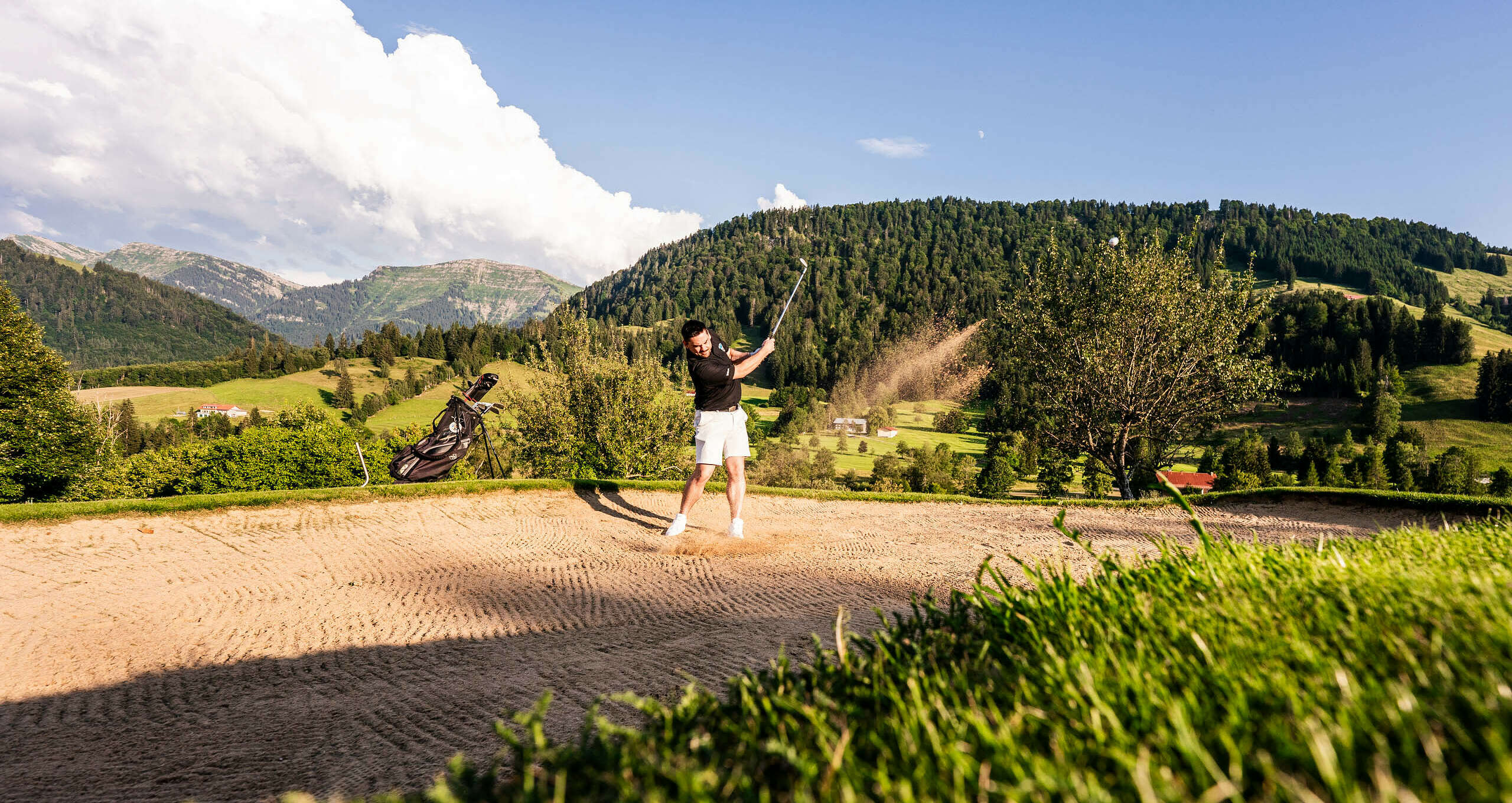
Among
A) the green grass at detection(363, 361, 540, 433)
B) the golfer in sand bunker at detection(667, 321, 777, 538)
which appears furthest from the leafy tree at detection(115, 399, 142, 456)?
the golfer in sand bunker at detection(667, 321, 777, 538)

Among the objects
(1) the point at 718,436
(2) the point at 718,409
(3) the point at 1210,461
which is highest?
(2) the point at 718,409

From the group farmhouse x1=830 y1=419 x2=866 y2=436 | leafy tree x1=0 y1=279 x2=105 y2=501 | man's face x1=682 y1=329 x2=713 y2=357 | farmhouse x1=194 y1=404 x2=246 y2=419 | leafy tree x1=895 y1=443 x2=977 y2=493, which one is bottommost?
leafy tree x1=895 y1=443 x2=977 y2=493

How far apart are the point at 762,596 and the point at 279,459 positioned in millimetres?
42374

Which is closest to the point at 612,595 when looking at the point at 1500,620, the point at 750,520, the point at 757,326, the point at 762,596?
the point at 762,596

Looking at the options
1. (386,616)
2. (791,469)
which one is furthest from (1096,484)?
(386,616)

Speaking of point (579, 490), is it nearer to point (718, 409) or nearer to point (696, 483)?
point (696, 483)

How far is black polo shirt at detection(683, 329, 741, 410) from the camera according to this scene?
29.2 feet

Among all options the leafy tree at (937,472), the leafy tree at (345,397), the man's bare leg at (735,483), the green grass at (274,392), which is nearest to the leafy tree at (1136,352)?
the man's bare leg at (735,483)

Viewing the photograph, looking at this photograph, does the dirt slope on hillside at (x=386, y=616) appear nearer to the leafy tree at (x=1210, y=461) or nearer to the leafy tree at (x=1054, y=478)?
the leafy tree at (x=1054, y=478)

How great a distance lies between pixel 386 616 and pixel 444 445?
10222 millimetres

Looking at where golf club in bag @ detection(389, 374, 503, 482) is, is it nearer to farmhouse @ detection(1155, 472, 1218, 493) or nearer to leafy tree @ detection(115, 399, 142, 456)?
farmhouse @ detection(1155, 472, 1218, 493)

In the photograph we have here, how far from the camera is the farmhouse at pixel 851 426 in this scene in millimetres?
115688

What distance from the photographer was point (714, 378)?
895 centimetres

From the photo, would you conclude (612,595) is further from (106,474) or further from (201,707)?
(106,474)
